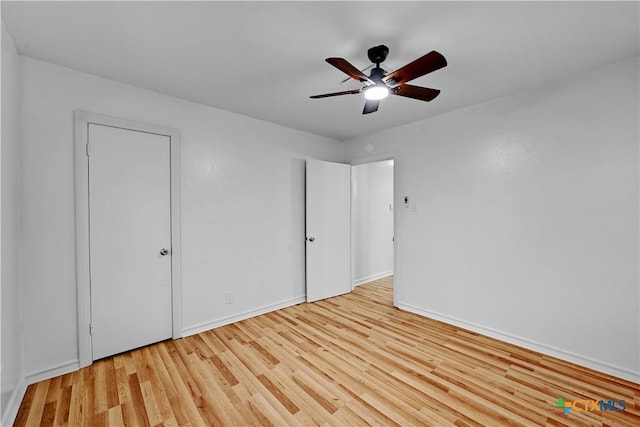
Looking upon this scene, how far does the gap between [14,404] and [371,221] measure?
14.7 feet

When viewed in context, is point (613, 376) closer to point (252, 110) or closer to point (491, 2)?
point (491, 2)

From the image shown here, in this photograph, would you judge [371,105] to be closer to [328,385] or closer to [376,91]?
[376,91]

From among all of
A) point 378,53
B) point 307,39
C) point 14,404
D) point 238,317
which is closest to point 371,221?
point 238,317

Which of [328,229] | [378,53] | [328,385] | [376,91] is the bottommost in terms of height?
[328,385]

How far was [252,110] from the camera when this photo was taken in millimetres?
3072

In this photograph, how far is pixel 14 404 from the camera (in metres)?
1.72

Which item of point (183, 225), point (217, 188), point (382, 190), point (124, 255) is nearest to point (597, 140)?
point (382, 190)

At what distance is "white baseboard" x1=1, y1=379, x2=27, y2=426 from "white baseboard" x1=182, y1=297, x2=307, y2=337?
3.66 ft

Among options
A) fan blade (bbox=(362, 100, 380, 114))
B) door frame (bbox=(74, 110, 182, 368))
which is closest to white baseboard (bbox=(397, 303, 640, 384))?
fan blade (bbox=(362, 100, 380, 114))

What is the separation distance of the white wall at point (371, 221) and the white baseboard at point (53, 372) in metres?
3.33

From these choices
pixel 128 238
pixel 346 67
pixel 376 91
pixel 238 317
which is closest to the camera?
pixel 346 67

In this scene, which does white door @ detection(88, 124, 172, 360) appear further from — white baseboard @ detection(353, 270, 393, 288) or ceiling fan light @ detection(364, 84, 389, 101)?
white baseboard @ detection(353, 270, 393, 288)

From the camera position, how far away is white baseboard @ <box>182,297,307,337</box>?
2842mm

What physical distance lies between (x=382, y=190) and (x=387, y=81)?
3471 mm
